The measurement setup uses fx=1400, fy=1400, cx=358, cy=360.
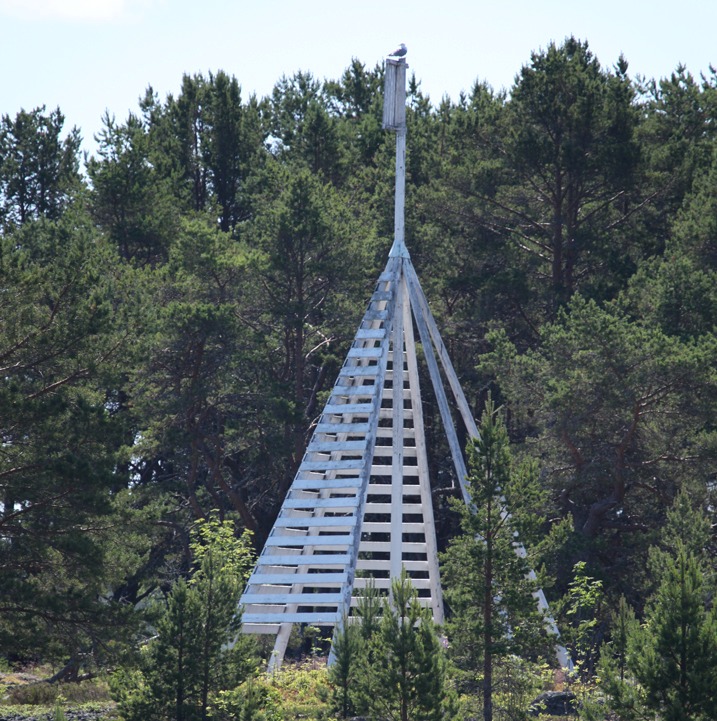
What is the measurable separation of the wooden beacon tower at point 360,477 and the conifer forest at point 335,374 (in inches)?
38.5

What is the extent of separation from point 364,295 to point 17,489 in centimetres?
1563

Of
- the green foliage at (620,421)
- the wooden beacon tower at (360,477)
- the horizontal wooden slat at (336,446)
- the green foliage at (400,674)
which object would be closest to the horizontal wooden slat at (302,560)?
the wooden beacon tower at (360,477)

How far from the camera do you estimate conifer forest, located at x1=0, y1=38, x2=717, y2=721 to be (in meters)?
18.2

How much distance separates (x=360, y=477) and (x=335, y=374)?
1407 cm

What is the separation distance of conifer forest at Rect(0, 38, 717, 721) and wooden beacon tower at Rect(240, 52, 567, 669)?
98 centimetres

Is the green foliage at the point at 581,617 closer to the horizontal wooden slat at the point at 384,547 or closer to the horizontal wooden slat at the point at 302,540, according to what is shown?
the horizontal wooden slat at the point at 384,547

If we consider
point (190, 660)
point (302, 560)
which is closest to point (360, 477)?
point (302, 560)

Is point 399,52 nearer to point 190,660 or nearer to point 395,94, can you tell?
point 395,94

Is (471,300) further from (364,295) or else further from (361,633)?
(361,633)

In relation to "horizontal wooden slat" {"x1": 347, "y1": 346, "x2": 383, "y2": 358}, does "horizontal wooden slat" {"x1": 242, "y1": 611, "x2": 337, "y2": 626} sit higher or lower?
lower

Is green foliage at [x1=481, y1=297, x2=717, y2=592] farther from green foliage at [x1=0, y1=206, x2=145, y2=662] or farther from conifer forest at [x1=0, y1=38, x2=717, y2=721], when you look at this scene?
green foliage at [x1=0, y1=206, x2=145, y2=662]

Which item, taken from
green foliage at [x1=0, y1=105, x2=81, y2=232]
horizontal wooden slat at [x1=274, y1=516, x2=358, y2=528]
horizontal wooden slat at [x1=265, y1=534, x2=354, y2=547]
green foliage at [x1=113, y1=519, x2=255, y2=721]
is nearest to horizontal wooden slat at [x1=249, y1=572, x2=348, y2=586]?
horizontal wooden slat at [x1=265, y1=534, x2=354, y2=547]

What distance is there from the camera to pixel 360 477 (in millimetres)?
23125

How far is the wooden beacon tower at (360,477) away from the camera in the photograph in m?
22.5
